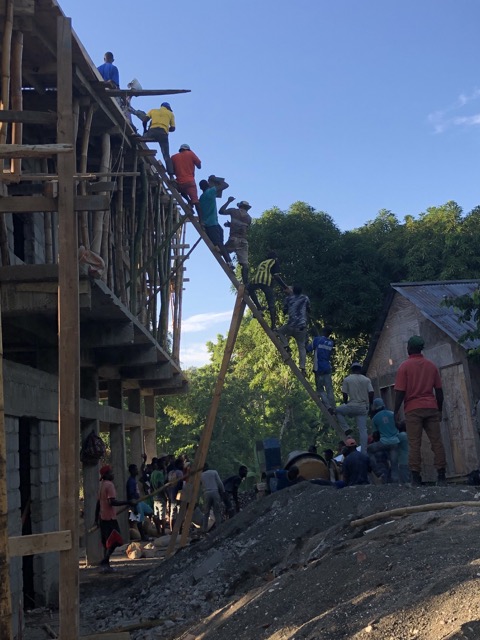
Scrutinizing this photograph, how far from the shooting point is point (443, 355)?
1661cm

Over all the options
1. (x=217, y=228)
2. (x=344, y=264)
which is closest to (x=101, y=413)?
(x=217, y=228)

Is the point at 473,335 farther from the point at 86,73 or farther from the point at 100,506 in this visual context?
the point at 86,73

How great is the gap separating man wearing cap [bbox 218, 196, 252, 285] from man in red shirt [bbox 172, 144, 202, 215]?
0.52m

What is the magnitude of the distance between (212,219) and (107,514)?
480cm

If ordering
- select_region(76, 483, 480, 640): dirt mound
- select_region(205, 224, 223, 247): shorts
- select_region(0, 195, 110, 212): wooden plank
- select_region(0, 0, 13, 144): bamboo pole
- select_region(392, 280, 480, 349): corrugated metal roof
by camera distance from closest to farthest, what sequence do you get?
select_region(76, 483, 480, 640): dirt mound, select_region(0, 195, 110, 212): wooden plank, select_region(0, 0, 13, 144): bamboo pole, select_region(205, 224, 223, 247): shorts, select_region(392, 280, 480, 349): corrugated metal roof

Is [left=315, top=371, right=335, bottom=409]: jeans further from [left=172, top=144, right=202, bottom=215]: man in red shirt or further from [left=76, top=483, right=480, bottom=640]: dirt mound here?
[left=172, top=144, right=202, bottom=215]: man in red shirt

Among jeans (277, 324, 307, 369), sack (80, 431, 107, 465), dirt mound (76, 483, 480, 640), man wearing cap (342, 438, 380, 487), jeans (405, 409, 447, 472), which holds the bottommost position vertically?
dirt mound (76, 483, 480, 640)

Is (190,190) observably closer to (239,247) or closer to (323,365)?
(239,247)

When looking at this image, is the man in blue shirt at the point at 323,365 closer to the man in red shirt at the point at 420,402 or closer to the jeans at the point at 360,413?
the jeans at the point at 360,413

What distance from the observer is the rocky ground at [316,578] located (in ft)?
15.5

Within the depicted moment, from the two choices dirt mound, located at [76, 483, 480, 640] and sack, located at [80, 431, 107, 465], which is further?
sack, located at [80, 431, 107, 465]

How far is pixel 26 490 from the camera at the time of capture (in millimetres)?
10312

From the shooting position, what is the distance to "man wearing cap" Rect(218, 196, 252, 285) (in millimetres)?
12922

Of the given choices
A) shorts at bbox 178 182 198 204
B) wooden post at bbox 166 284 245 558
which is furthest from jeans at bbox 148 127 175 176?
wooden post at bbox 166 284 245 558
